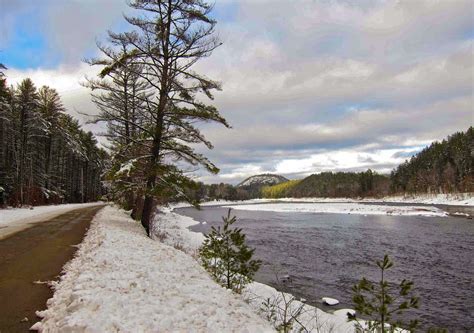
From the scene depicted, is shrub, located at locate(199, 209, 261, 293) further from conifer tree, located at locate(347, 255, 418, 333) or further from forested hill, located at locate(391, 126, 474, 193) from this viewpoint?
forested hill, located at locate(391, 126, 474, 193)

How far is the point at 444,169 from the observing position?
355ft

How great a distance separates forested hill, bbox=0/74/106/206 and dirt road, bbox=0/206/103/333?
15.8 ft

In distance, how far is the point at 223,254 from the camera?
30.5 feet

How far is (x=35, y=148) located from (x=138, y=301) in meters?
50.2

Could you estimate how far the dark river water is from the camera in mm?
10758

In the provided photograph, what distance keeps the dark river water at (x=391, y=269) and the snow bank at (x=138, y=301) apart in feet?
16.0

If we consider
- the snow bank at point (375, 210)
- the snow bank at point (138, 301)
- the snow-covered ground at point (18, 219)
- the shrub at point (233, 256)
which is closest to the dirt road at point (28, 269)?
the snow bank at point (138, 301)

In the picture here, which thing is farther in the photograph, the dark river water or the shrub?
the dark river water

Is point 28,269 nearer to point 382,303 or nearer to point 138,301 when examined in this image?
point 138,301

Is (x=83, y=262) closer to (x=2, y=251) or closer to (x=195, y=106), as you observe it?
(x=2, y=251)

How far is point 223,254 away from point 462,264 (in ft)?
39.5

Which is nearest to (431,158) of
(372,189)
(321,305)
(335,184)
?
(372,189)

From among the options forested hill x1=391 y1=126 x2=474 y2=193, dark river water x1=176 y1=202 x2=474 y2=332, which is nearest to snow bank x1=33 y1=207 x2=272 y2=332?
dark river water x1=176 y1=202 x2=474 y2=332

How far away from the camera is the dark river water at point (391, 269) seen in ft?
35.3
